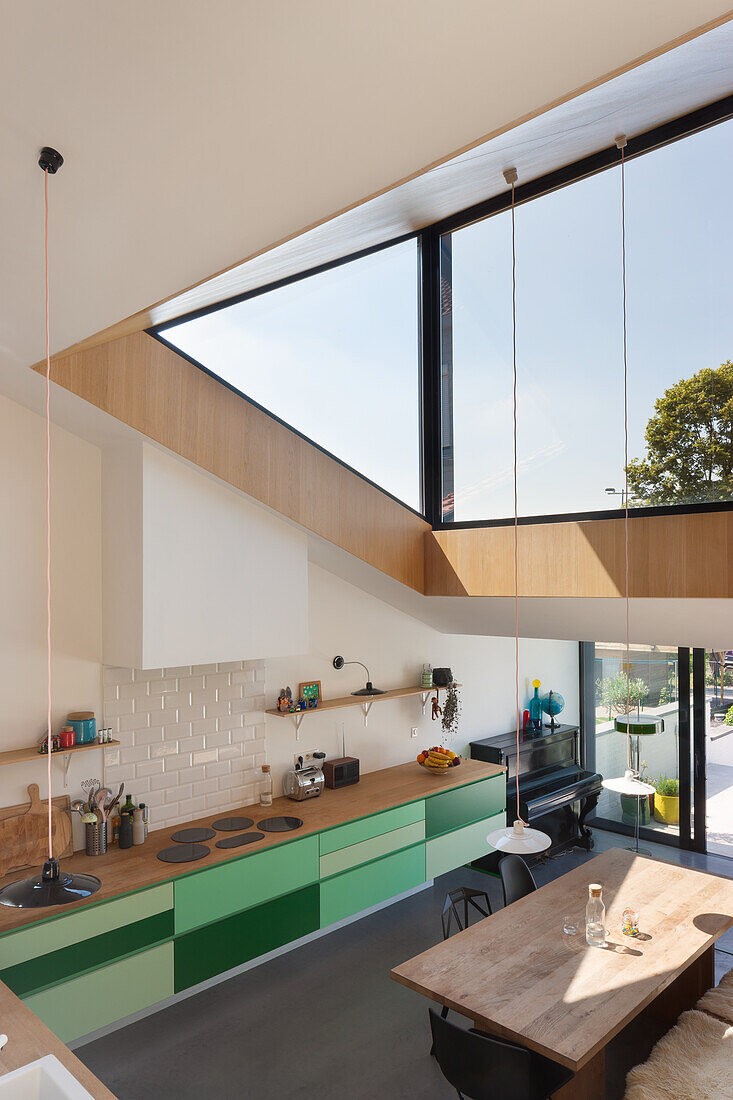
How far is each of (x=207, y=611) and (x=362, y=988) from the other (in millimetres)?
2316

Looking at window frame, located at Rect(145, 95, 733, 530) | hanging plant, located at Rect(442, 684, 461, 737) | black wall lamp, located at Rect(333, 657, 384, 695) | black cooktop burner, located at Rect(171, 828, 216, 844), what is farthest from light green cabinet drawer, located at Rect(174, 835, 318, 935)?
window frame, located at Rect(145, 95, 733, 530)

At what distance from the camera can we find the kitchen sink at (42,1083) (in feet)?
6.23

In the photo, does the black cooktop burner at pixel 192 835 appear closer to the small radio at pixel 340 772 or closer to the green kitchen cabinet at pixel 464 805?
the small radio at pixel 340 772

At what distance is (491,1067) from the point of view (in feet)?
8.23

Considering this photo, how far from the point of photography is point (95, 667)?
3.68 metres

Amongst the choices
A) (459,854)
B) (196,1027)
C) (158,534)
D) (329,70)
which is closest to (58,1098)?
(196,1027)

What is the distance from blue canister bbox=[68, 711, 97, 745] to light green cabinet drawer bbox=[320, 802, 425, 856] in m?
1.41

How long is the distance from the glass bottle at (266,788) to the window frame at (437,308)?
1.87 m

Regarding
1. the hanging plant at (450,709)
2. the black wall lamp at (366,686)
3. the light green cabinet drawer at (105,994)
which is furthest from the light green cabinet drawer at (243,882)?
the hanging plant at (450,709)

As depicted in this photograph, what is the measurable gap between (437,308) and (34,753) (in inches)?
139

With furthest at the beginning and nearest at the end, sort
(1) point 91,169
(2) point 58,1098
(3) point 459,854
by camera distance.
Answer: (3) point 459,854 → (2) point 58,1098 → (1) point 91,169

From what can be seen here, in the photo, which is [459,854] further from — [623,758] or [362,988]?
[623,758]

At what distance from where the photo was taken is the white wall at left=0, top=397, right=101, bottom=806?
11.1ft

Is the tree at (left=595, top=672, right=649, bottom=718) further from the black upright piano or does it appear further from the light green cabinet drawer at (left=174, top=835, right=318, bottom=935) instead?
the light green cabinet drawer at (left=174, top=835, right=318, bottom=935)
